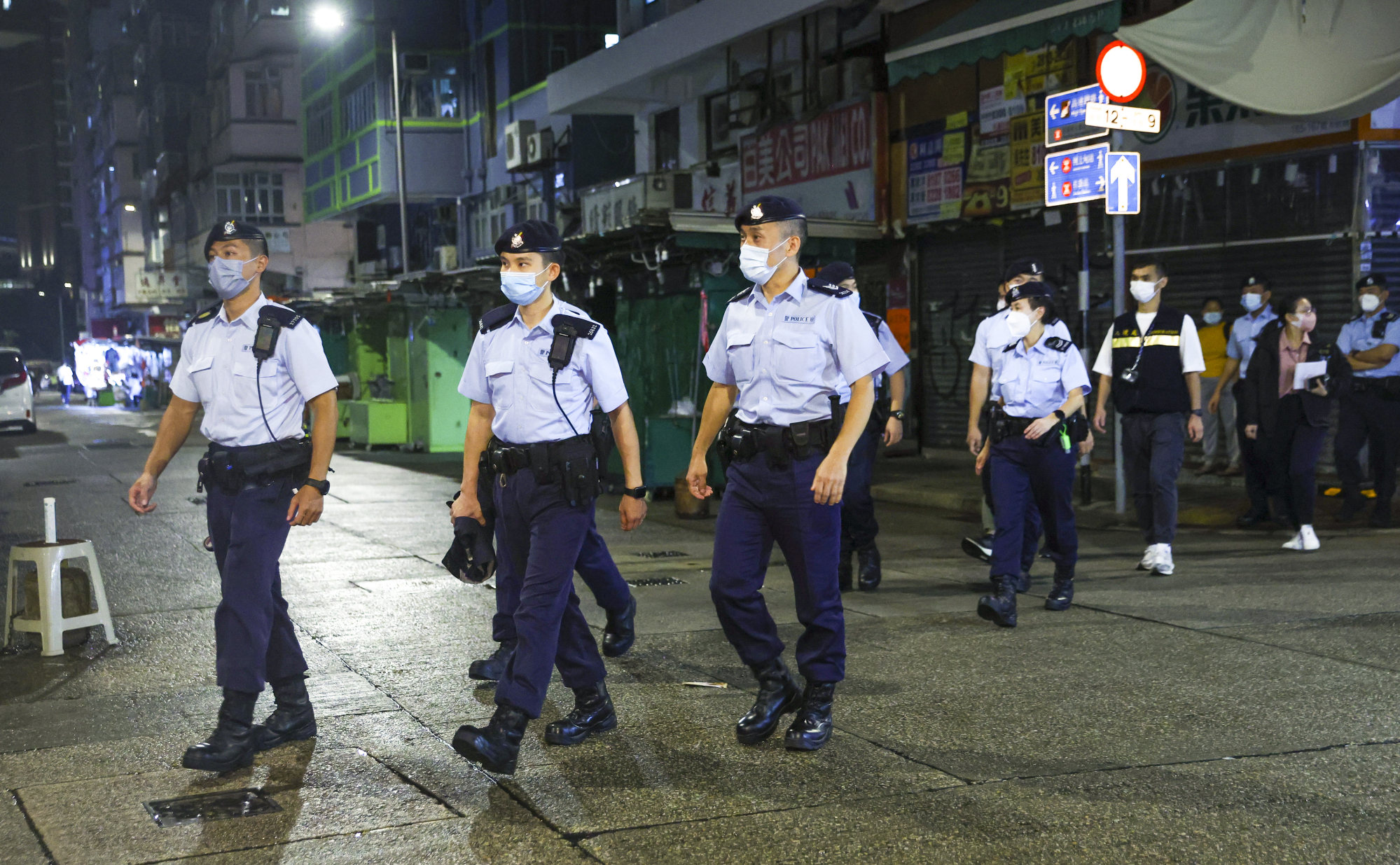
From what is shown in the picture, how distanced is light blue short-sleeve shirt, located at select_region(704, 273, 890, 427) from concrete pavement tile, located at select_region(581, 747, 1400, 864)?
140 centimetres

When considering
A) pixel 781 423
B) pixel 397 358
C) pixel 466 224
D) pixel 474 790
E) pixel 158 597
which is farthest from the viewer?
pixel 466 224

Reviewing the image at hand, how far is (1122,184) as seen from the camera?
1124 cm

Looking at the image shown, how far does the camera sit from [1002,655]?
6.64 metres

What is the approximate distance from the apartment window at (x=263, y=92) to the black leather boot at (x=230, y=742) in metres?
45.6

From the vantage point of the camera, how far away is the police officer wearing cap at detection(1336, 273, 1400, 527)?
35.9 ft

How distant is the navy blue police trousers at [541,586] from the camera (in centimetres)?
480

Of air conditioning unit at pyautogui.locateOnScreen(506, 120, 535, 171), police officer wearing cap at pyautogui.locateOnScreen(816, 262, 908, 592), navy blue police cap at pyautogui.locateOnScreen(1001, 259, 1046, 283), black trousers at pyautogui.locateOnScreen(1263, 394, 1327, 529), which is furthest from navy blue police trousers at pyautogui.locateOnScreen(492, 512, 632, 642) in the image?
air conditioning unit at pyautogui.locateOnScreen(506, 120, 535, 171)

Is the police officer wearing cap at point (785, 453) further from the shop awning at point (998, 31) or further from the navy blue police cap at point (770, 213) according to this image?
the shop awning at point (998, 31)

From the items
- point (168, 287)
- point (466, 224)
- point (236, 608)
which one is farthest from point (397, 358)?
point (168, 287)

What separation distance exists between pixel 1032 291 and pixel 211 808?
4815 millimetres

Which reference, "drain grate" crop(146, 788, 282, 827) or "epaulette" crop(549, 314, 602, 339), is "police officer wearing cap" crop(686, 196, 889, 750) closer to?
"epaulette" crop(549, 314, 602, 339)

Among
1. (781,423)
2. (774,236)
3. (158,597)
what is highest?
(774,236)

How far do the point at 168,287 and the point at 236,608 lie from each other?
67.0 m

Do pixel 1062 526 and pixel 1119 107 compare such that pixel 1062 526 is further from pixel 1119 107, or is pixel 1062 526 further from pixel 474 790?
pixel 1119 107
